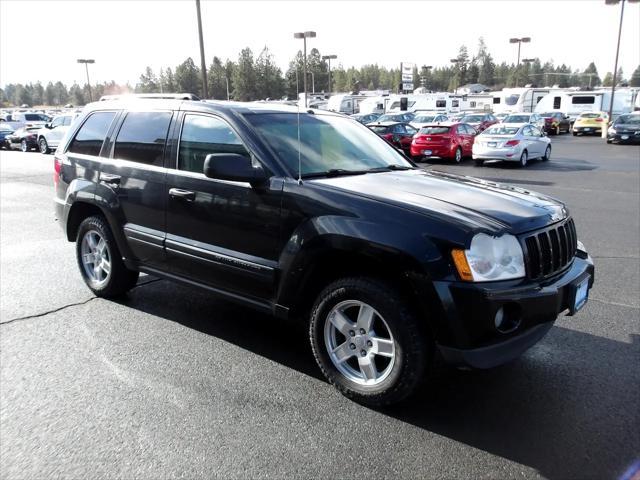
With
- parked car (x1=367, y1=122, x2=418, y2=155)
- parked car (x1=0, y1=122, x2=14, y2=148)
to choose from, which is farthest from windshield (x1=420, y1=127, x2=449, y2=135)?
parked car (x1=0, y1=122, x2=14, y2=148)

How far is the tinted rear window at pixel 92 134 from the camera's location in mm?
5164

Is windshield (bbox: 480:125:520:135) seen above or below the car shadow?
above

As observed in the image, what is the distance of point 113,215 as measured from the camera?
15.9 ft

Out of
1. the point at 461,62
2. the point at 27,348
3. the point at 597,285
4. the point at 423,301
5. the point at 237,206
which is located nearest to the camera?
the point at 423,301

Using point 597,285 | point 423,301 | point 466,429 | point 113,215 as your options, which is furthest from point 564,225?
point 113,215

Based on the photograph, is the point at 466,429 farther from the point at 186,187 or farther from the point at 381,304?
the point at 186,187

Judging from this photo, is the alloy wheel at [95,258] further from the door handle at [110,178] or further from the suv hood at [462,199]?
the suv hood at [462,199]

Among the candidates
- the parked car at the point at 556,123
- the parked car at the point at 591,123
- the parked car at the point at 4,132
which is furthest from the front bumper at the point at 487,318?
the parked car at the point at 556,123

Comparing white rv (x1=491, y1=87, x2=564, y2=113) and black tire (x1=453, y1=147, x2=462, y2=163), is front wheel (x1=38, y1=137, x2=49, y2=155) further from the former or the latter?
white rv (x1=491, y1=87, x2=564, y2=113)

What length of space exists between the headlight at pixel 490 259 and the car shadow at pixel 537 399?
895 mm

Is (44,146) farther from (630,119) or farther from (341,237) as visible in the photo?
(630,119)

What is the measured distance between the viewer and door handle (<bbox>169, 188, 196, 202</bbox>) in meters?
4.12

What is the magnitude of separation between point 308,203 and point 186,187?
1.21 metres

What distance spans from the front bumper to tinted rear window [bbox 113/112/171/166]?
2.74 meters
